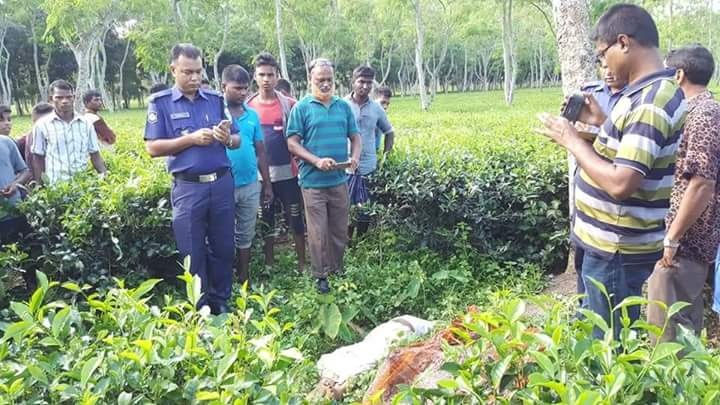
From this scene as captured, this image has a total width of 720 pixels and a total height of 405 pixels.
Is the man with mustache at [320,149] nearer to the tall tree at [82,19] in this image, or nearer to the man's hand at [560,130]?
the man's hand at [560,130]

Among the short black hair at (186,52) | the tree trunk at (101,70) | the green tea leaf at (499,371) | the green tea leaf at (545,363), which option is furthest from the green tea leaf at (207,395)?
the tree trunk at (101,70)

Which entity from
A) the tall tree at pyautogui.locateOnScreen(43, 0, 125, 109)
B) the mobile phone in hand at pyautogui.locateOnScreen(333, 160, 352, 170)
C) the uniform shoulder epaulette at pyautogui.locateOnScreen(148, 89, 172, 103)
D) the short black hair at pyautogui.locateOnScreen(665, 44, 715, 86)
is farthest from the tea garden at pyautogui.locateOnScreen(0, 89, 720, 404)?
the tall tree at pyautogui.locateOnScreen(43, 0, 125, 109)

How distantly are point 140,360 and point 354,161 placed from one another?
333 cm

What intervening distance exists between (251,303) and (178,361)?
2778mm

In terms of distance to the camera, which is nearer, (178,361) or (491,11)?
(178,361)

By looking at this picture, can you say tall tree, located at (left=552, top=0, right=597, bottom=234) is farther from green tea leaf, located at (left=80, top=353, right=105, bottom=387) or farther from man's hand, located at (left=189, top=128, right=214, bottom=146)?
green tea leaf, located at (left=80, top=353, right=105, bottom=387)

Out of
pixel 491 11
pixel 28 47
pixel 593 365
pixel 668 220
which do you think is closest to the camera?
pixel 593 365

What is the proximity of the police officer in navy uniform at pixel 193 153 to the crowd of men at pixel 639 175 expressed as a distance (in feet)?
7.92

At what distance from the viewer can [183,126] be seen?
4.11m

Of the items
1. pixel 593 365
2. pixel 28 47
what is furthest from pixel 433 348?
pixel 28 47

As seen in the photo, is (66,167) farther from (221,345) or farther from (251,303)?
(221,345)

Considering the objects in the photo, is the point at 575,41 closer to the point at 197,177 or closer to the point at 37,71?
the point at 197,177

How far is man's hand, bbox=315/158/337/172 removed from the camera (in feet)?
14.8

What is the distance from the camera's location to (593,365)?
4.91ft
